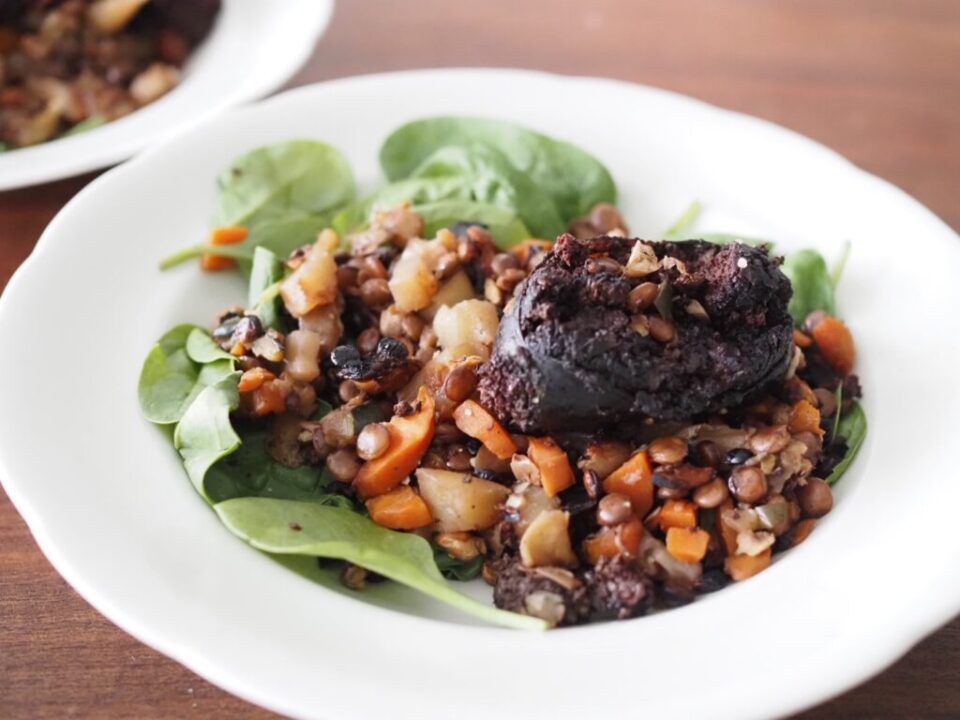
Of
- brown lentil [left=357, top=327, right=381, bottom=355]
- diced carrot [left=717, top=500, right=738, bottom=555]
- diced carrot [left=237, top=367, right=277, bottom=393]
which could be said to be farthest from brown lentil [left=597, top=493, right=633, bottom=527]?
diced carrot [left=237, top=367, right=277, bottom=393]

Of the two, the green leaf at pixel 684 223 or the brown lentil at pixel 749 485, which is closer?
the brown lentil at pixel 749 485

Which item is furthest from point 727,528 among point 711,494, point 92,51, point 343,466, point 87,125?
point 92,51

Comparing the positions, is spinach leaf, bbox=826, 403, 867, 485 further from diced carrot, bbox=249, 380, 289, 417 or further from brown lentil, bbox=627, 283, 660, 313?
diced carrot, bbox=249, 380, 289, 417

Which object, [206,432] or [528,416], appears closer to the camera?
[528,416]

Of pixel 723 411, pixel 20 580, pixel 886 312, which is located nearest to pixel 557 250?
pixel 723 411

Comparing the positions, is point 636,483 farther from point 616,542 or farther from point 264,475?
point 264,475

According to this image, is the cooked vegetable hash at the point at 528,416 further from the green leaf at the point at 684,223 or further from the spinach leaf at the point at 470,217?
the green leaf at the point at 684,223

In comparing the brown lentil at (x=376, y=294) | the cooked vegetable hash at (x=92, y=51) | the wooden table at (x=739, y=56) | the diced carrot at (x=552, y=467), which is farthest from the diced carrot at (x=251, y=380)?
the cooked vegetable hash at (x=92, y=51)
